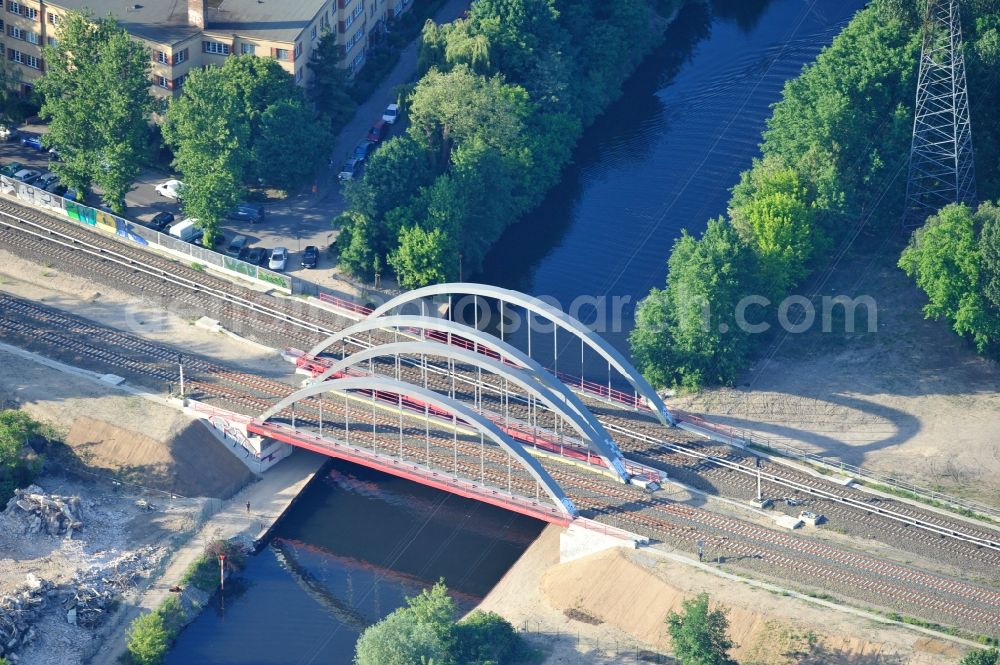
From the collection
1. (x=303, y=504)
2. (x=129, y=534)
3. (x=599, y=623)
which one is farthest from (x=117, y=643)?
(x=599, y=623)

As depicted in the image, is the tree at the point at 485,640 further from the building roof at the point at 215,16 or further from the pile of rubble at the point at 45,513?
the building roof at the point at 215,16

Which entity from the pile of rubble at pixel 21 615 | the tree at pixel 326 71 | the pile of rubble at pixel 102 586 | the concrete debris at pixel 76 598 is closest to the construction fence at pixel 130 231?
the tree at pixel 326 71

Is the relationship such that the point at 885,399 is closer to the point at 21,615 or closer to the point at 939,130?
the point at 939,130

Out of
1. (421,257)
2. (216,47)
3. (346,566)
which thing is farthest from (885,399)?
(216,47)

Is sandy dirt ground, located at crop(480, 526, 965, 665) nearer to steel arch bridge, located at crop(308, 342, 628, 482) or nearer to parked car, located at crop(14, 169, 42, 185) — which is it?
steel arch bridge, located at crop(308, 342, 628, 482)

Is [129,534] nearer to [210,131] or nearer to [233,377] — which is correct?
[233,377]
